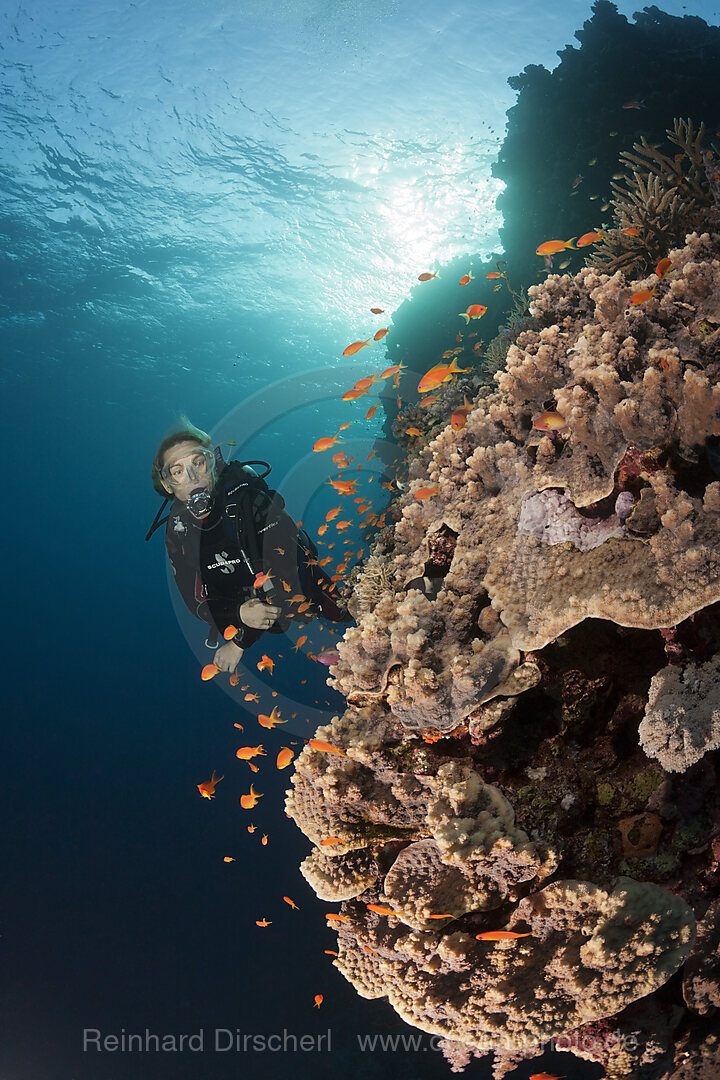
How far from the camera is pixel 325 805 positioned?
9.44 feet

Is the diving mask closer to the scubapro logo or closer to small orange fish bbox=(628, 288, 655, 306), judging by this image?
the scubapro logo

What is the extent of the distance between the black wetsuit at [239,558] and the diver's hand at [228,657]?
125 millimetres

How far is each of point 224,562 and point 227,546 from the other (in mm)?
227

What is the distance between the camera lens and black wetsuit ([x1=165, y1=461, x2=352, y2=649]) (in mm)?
6641

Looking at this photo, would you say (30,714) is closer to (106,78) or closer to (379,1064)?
(379,1064)

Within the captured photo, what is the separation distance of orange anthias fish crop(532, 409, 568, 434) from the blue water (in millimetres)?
11074

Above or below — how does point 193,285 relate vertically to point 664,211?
above

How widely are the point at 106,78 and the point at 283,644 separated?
52800mm

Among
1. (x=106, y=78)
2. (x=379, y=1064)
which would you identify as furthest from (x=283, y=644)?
(x=106, y=78)

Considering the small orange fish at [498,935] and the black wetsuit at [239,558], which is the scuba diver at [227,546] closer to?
the black wetsuit at [239,558]

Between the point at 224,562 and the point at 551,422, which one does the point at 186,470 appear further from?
the point at 551,422

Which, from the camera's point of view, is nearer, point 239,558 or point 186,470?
point 239,558

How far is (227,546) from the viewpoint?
263 inches

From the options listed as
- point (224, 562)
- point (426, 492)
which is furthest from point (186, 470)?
point (426, 492)
